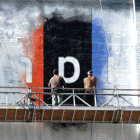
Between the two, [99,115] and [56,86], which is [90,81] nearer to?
[56,86]

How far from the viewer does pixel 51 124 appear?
20.4 metres

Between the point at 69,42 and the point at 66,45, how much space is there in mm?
163

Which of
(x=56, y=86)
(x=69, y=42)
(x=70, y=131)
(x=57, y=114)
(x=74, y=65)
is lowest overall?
(x=70, y=131)

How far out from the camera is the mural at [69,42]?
22.9 meters

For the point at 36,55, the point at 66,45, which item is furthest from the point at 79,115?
the point at 66,45

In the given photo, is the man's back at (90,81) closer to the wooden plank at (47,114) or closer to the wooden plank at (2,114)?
the wooden plank at (47,114)

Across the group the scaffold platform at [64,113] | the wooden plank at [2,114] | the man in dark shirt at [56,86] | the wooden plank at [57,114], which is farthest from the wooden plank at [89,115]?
the wooden plank at [2,114]

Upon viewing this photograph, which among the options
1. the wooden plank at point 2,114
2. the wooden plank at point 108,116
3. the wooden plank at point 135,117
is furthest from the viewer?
the wooden plank at point 135,117

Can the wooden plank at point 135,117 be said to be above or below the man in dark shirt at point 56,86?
below

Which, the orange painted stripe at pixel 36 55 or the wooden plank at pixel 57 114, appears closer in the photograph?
the wooden plank at pixel 57 114

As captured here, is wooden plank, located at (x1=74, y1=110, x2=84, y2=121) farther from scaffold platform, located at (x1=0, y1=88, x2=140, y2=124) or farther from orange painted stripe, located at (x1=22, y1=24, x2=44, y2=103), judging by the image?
orange painted stripe, located at (x1=22, y1=24, x2=44, y2=103)

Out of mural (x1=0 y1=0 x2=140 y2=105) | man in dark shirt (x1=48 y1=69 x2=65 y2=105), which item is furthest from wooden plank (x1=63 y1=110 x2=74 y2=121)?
mural (x1=0 y1=0 x2=140 y2=105)

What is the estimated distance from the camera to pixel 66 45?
76.4 feet

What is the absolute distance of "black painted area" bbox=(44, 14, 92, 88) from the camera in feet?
76.0
